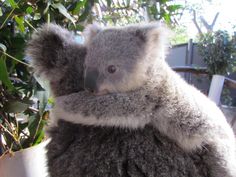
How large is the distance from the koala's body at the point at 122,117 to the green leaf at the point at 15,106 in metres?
0.12

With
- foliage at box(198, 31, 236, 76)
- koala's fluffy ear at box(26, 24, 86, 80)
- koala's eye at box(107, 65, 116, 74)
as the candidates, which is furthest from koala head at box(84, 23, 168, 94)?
foliage at box(198, 31, 236, 76)

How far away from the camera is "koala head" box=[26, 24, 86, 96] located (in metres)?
0.71

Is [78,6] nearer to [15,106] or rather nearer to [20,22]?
[20,22]

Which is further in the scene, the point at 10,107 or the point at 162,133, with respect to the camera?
the point at 10,107

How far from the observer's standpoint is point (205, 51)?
2.71 m

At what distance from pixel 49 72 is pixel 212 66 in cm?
189

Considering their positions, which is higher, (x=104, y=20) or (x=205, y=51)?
(x=104, y=20)

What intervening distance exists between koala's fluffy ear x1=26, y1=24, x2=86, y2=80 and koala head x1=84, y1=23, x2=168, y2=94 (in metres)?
0.10

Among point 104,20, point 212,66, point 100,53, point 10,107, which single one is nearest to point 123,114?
point 100,53

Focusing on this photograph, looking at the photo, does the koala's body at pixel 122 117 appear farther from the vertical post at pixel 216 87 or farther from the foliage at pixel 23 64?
the vertical post at pixel 216 87

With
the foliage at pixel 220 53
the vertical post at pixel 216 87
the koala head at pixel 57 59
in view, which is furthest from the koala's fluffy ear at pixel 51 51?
the foliage at pixel 220 53

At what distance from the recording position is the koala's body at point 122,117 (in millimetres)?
652

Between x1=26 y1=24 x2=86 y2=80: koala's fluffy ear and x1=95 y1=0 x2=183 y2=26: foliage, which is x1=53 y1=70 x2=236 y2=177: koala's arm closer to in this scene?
x1=26 y1=24 x2=86 y2=80: koala's fluffy ear

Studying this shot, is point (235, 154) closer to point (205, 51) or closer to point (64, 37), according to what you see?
point (64, 37)
